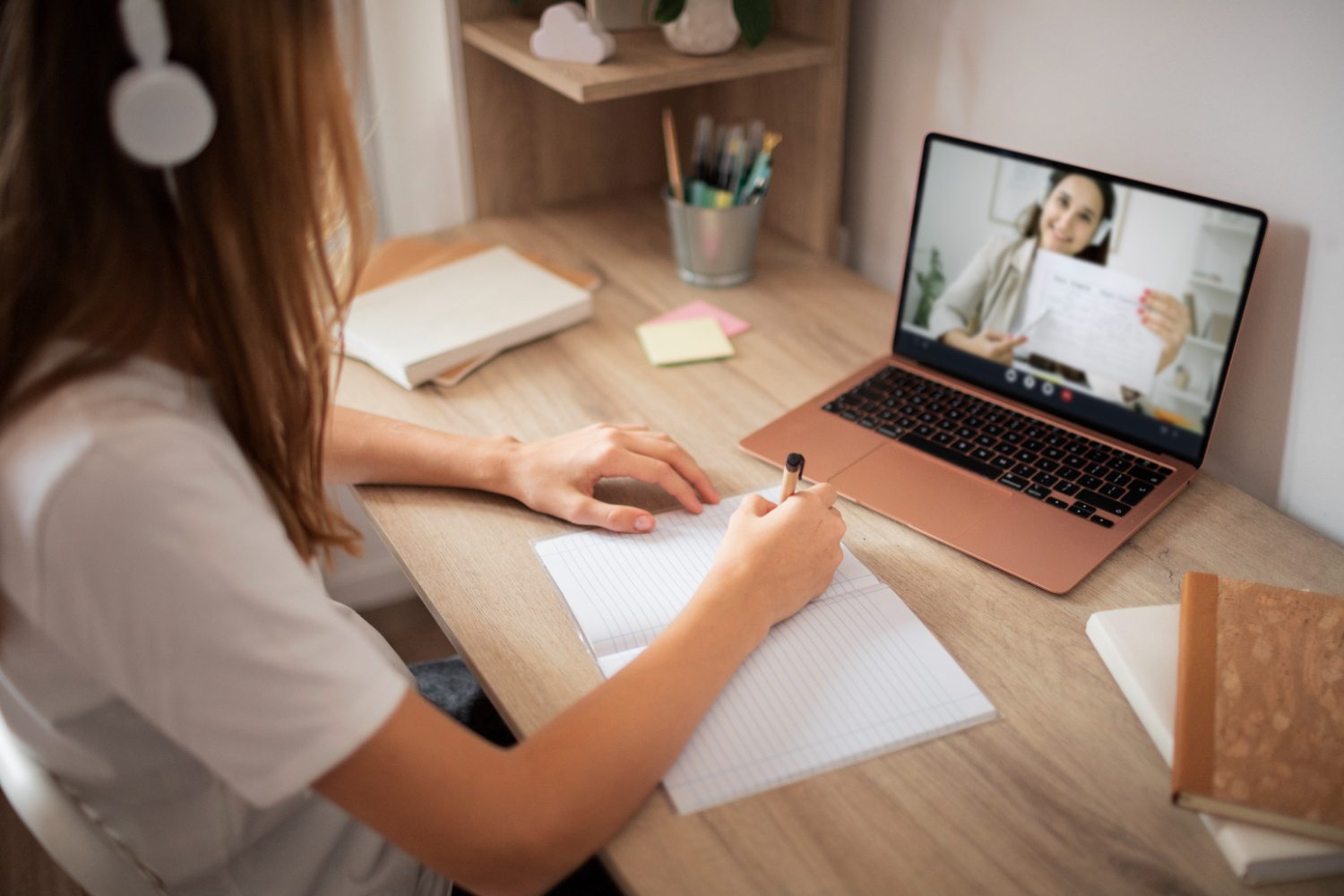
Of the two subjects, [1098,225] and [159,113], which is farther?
[1098,225]

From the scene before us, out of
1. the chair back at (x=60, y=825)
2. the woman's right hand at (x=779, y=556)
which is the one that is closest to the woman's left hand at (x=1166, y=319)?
the woman's right hand at (x=779, y=556)

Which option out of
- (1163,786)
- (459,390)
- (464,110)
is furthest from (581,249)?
(1163,786)

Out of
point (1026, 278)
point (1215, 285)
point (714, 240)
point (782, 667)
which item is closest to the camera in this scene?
point (782, 667)

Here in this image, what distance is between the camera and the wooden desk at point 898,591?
585 mm

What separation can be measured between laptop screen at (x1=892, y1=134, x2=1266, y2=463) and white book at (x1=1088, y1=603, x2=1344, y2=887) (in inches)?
9.6

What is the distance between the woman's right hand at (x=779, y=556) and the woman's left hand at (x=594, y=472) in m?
0.08

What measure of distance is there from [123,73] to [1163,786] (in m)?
0.74

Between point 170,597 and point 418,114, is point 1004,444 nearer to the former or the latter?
point 170,597

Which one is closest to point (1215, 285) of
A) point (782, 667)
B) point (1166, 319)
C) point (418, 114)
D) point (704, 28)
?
point (1166, 319)

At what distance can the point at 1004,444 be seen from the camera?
3.08ft

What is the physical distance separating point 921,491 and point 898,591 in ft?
0.45

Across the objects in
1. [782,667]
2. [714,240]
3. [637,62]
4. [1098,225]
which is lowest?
[782,667]

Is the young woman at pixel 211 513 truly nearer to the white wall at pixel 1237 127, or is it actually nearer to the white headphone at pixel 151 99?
the white headphone at pixel 151 99

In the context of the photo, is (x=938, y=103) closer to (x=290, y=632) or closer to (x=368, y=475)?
(x=368, y=475)
